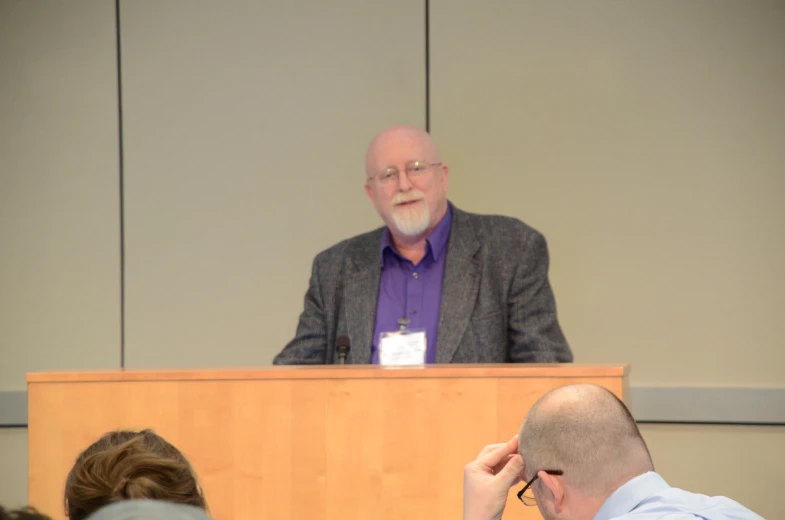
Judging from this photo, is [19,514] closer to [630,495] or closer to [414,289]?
[630,495]

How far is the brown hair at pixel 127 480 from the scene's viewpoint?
1.43 m

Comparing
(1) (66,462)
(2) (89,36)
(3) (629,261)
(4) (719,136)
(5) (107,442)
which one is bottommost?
(1) (66,462)

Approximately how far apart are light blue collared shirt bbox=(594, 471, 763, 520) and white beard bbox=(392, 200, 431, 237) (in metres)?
1.88

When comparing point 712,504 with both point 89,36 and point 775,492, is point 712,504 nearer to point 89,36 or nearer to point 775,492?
point 775,492

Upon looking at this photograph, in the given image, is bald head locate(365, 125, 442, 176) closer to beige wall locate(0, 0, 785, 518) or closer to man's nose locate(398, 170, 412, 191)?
man's nose locate(398, 170, 412, 191)

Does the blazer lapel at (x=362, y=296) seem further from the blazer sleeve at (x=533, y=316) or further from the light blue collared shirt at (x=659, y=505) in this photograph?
the light blue collared shirt at (x=659, y=505)

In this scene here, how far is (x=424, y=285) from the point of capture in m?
3.35

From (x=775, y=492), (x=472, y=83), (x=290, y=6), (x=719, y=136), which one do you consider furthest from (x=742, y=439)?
(x=290, y=6)

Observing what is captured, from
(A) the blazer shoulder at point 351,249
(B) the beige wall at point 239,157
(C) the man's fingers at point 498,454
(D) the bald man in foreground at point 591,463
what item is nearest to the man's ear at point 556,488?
(D) the bald man in foreground at point 591,463

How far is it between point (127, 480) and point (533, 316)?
6.27 feet

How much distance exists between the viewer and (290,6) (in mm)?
4598

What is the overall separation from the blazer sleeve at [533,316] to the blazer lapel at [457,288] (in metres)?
0.14

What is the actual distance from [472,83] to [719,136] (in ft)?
3.58

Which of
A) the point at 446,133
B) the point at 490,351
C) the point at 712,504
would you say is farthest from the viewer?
the point at 446,133
